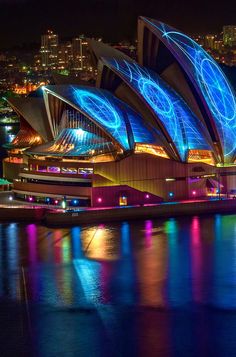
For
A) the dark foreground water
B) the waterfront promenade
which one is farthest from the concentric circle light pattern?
the dark foreground water

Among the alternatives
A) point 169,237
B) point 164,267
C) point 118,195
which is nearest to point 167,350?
point 164,267

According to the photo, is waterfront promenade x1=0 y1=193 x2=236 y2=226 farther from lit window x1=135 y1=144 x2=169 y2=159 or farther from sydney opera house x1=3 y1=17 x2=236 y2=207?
lit window x1=135 y1=144 x2=169 y2=159

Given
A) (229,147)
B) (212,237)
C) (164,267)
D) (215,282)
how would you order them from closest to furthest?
(215,282) → (164,267) → (212,237) → (229,147)

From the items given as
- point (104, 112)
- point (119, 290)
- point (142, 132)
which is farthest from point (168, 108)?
point (119, 290)

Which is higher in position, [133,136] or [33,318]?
[133,136]

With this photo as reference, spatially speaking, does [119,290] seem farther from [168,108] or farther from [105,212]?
[168,108]

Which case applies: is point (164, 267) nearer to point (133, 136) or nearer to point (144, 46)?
point (133, 136)

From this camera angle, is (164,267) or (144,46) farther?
(144,46)
